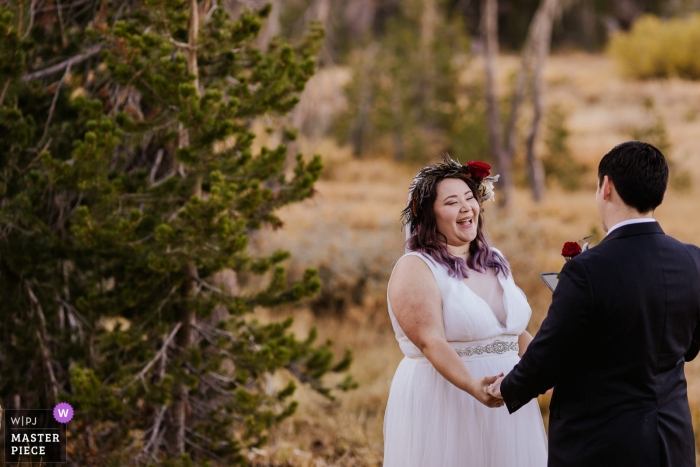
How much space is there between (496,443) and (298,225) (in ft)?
34.1

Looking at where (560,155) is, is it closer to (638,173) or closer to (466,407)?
(466,407)

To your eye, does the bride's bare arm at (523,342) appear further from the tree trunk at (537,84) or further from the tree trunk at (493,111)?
the tree trunk at (537,84)

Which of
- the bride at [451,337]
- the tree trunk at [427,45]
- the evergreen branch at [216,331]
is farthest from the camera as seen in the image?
the tree trunk at [427,45]

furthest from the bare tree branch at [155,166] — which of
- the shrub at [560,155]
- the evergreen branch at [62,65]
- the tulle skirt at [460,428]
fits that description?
the shrub at [560,155]

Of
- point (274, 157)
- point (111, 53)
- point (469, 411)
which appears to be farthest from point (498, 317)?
point (111, 53)

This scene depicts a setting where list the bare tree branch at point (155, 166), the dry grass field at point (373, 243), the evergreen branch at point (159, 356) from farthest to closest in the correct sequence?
1. the dry grass field at point (373, 243)
2. the bare tree branch at point (155, 166)
3. the evergreen branch at point (159, 356)

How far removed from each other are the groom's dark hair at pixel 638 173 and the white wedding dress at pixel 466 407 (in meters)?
0.86

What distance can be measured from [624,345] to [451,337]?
2.61ft

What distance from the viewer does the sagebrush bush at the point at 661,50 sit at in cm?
2588

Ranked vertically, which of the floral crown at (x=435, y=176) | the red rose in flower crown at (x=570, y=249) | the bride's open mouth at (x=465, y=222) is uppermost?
the floral crown at (x=435, y=176)

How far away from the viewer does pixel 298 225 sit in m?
12.9

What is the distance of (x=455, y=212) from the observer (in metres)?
2.87

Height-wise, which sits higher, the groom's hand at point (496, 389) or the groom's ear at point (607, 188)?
the groom's ear at point (607, 188)

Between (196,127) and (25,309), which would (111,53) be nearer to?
(196,127)
